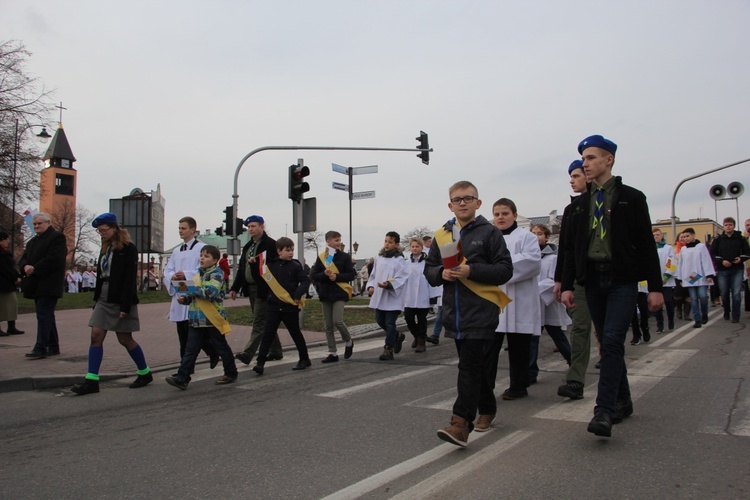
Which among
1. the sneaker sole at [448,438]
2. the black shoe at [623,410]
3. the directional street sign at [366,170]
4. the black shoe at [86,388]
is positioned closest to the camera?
Answer: the sneaker sole at [448,438]

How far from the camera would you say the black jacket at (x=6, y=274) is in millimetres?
10789

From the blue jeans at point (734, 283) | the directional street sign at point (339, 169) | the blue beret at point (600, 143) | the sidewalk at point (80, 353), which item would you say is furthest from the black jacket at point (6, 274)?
the blue jeans at point (734, 283)

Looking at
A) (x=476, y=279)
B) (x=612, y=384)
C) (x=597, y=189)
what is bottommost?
(x=612, y=384)

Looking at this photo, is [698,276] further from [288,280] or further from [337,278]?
[288,280]

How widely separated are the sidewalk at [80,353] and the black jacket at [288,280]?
5.79 ft

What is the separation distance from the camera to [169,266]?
8.11m

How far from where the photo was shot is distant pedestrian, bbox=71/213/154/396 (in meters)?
6.87

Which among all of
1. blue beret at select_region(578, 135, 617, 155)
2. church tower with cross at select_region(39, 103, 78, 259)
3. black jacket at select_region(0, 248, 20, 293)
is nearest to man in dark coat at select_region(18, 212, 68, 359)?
black jacket at select_region(0, 248, 20, 293)

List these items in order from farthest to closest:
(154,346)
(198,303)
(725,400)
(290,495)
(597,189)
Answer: (154,346) → (198,303) → (725,400) → (597,189) → (290,495)

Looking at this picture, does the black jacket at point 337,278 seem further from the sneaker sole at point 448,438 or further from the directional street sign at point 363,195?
the directional street sign at point 363,195

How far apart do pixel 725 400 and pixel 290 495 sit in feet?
13.6

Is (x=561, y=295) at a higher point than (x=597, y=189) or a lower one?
lower

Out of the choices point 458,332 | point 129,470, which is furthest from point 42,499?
point 458,332

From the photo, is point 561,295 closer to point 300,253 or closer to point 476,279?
point 476,279
